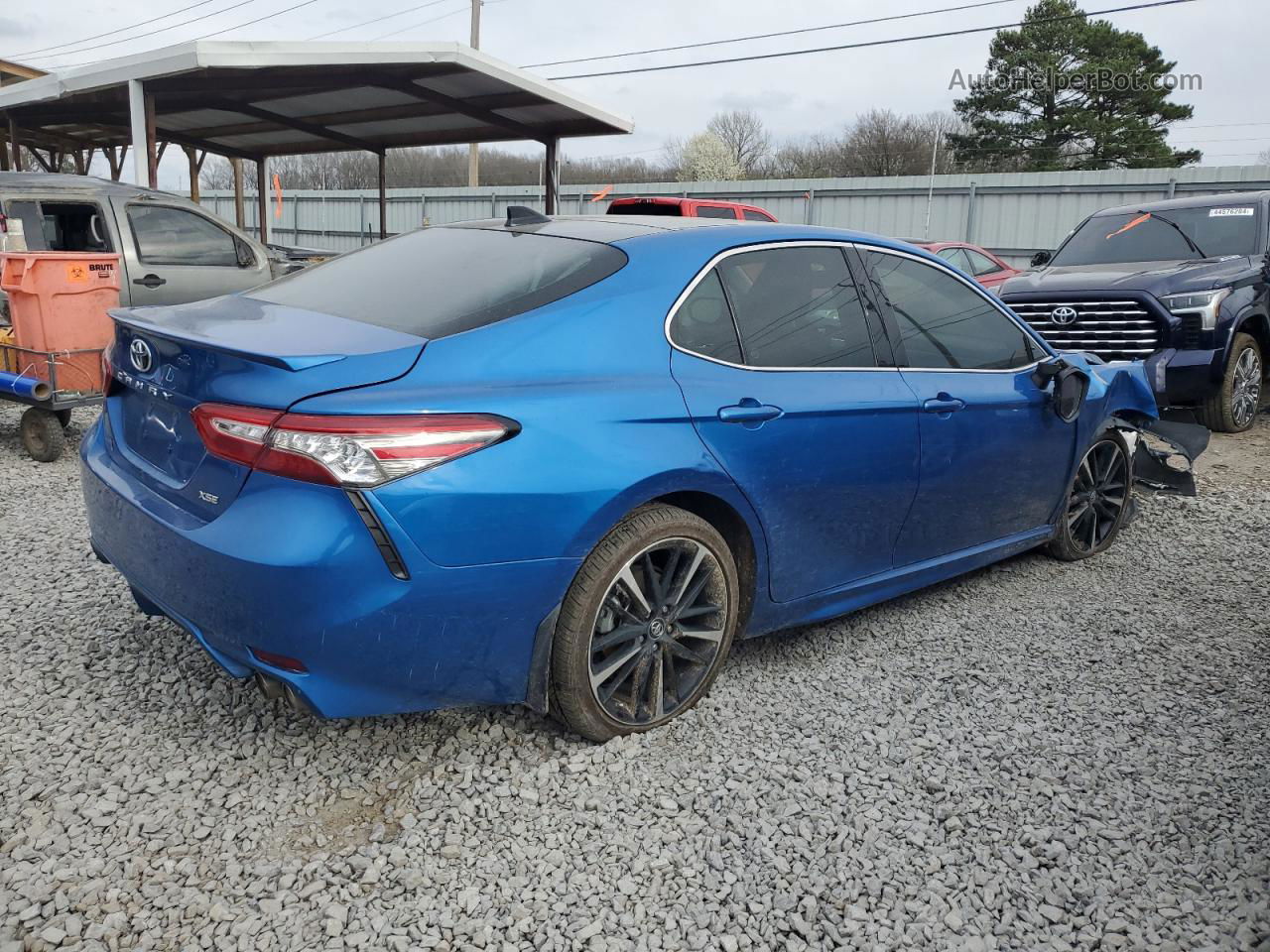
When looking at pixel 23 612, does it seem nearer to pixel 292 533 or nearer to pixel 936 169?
pixel 292 533

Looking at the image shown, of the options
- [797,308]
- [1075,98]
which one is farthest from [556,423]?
[1075,98]

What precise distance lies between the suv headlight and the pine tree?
108 ft

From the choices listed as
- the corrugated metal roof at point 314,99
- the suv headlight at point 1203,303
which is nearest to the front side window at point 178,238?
the corrugated metal roof at point 314,99

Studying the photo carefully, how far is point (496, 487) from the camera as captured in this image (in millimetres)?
2504

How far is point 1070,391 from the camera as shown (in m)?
4.36

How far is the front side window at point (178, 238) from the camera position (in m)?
7.99

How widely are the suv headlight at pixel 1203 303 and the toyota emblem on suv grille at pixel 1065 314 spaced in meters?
0.63

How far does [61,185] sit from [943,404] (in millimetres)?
7440

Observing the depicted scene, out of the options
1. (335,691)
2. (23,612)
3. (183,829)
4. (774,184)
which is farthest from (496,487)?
(774,184)

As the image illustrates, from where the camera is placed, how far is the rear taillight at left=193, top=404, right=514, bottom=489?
2.38 metres

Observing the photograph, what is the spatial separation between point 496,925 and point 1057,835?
1.48m

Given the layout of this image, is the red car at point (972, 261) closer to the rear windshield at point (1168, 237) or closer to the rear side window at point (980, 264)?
the rear side window at point (980, 264)

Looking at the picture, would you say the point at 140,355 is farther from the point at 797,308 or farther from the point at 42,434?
the point at 42,434

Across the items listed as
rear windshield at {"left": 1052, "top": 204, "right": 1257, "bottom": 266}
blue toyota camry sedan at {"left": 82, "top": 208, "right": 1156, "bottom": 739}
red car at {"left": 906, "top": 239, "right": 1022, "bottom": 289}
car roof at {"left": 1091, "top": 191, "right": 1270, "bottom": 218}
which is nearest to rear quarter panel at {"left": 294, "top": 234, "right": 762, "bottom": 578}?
blue toyota camry sedan at {"left": 82, "top": 208, "right": 1156, "bottom": 739}
